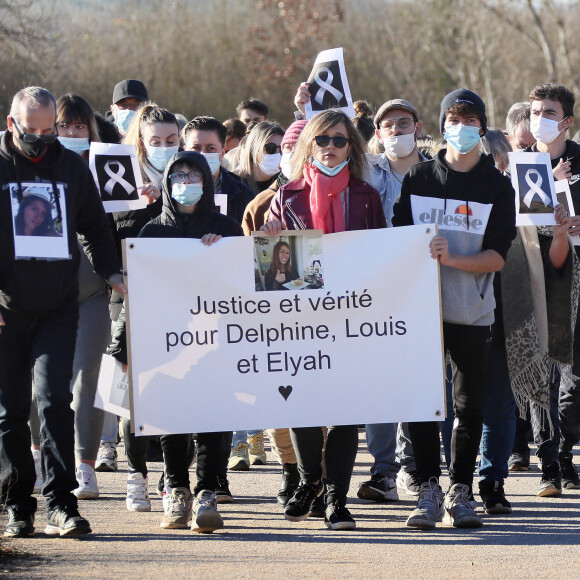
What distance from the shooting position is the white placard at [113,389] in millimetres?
6723

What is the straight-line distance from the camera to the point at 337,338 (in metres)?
6.49

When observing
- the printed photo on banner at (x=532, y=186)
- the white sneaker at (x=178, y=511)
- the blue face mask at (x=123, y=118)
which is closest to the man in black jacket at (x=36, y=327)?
the white sneaker at (x=178, y=511)

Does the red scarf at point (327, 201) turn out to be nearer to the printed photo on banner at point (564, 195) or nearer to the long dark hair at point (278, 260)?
the long dark hair at point (278, 260)

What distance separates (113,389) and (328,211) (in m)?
1.52

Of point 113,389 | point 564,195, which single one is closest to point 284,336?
point 113,389

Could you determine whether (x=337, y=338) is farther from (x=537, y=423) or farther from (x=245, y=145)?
(x=245, y=145)

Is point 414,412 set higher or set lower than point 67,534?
higher

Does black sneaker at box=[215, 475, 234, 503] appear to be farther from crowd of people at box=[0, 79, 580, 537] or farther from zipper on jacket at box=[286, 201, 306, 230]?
zipper on jacket at box=[286, 201, 306, 230]

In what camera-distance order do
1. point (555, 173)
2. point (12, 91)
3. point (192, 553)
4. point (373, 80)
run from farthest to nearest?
point (373, 80) < point (12, 91) < point (555, 173) < point (192, 553)

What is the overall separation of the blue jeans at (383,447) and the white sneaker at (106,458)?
203 centimetres

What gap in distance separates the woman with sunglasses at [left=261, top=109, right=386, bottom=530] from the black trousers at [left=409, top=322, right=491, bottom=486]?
1.24 ft

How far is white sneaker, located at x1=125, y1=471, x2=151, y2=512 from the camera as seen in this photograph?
278 inches

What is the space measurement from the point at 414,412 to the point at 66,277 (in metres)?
1.94

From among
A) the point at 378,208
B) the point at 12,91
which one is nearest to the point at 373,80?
the point at 12,91
